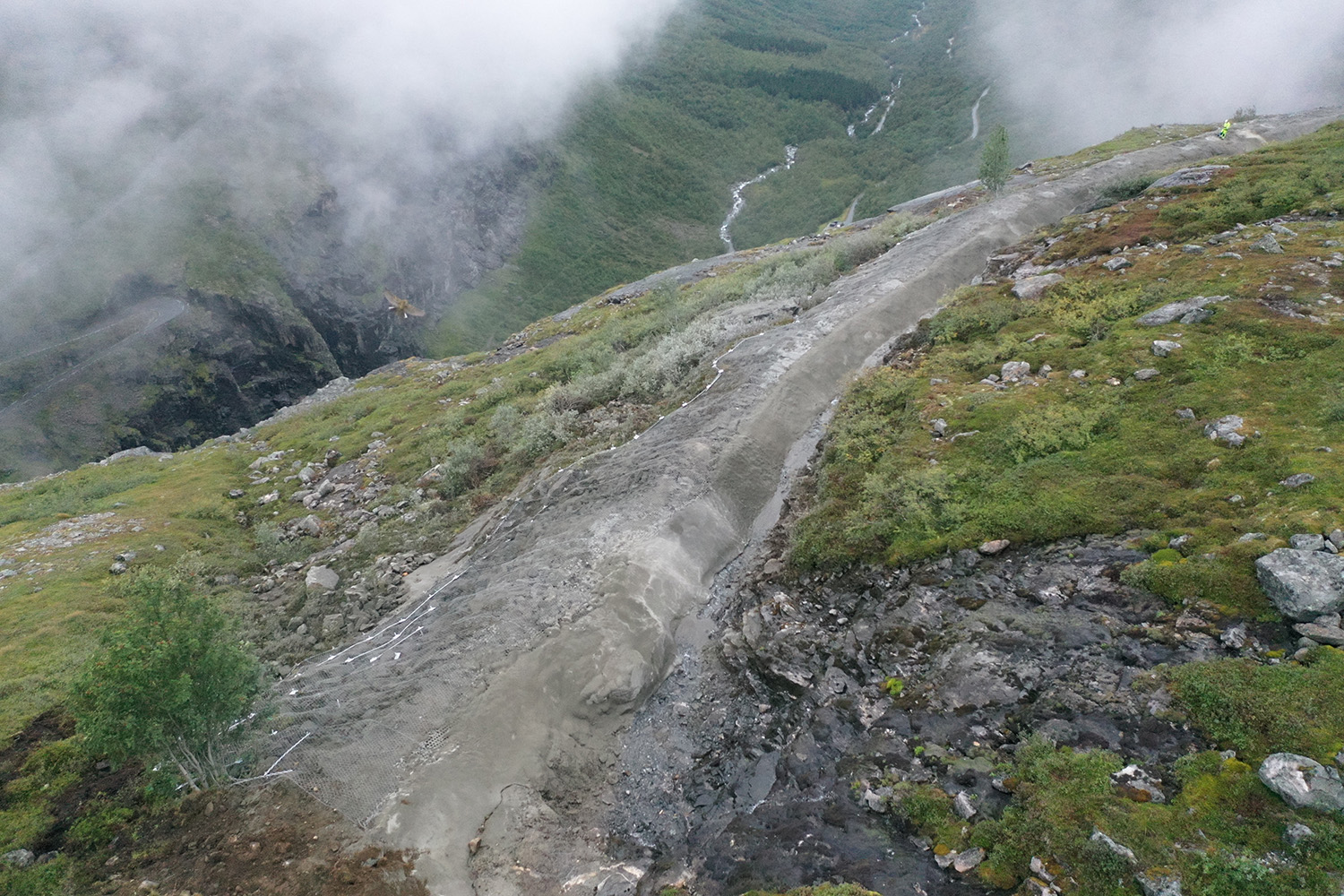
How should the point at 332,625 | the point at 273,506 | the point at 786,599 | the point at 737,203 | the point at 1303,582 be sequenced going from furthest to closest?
the point at 737,203 < the point at 273,506 < the point at 332,625 < the point at 786,599 < the point at 1303,582

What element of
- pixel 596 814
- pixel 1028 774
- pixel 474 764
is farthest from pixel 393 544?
pixel 1028 774

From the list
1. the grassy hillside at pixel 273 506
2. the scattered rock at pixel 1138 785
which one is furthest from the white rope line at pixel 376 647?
the scattered rock at pixel 1138 785

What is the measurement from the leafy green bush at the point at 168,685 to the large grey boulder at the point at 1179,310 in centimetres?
3411

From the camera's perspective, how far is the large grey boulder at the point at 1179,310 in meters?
25.4

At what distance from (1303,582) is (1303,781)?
17.2ft

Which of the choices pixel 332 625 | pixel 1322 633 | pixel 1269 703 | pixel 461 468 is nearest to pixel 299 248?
pixel 461 468

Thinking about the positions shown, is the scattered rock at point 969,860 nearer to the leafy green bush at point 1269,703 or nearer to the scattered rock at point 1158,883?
the scattered rock at point 1158,883

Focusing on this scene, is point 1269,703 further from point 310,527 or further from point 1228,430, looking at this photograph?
point 310,527

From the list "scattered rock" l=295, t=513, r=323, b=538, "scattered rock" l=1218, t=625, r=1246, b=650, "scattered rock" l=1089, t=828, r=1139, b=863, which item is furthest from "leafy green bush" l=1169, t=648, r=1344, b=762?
"scattered rock" l=295, t=513, r=323, b=538

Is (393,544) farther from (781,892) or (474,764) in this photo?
(781,892)

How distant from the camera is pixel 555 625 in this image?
19.1 metres

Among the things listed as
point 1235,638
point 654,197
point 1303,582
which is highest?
point 654,197

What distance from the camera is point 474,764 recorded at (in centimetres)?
1560

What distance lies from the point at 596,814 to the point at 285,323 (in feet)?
403
